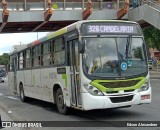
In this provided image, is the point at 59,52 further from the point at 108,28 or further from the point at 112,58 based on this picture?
the point at 112,58

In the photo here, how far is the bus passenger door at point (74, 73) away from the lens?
37.9 ft

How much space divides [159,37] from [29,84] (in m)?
27.9

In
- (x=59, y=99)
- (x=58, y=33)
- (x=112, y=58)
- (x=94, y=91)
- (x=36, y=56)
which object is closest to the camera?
(x=94, y=91)

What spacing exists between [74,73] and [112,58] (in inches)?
48.1

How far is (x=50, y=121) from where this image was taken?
11.9m

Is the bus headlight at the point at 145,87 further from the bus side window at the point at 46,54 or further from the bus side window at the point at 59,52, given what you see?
the bus side window at the point at 46,54

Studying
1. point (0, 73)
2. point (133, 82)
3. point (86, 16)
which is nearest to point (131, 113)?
point (133, 82)

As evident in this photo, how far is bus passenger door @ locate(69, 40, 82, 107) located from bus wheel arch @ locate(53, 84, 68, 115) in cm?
100

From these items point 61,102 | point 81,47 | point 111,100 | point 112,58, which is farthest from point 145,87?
point 61,102

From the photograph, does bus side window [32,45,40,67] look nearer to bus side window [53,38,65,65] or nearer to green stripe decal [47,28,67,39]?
green stripe decal [47,28,67,39]

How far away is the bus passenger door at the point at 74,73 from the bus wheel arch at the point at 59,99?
1.00 m

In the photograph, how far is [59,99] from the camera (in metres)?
13.2

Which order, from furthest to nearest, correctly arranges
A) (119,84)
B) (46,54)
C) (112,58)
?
(46,54)
(112,58)
(119,84)

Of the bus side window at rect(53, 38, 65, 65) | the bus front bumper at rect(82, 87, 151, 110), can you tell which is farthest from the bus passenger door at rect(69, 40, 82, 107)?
the bus side window at rect(53, 38, 65, 65)
